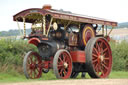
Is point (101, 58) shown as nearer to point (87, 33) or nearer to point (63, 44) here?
point (87, 33)

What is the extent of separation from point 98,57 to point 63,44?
1969mm

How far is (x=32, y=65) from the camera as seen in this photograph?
14688 mm

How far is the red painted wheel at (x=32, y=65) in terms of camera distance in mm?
14156

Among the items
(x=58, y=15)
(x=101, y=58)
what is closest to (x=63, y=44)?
(x=58, y=15)

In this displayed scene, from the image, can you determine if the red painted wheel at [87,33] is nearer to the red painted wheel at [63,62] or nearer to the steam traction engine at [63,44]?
the steam traction engine at [63,44]

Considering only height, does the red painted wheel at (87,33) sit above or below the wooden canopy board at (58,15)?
below

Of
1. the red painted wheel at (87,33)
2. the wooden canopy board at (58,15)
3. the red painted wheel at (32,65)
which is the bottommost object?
the red painted wheel at (32,65)

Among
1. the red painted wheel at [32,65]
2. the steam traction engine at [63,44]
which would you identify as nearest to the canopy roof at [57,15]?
the steam traction engine at [63,44]

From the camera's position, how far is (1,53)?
16.6m

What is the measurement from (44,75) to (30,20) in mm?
3191

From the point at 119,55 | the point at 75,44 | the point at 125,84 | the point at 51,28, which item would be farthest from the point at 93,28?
the point at 119,55

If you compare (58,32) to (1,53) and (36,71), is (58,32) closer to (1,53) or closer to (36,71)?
(36,71)

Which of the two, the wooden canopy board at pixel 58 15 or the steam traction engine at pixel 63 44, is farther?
the steam traction engine at pixel 63 44

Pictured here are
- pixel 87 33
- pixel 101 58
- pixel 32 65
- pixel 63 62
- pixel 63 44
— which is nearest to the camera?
pixel 63 62
